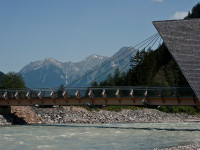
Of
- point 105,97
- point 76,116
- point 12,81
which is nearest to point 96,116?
point 76,116

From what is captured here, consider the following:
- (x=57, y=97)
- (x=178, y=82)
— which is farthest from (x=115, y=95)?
(x=178, y=82)

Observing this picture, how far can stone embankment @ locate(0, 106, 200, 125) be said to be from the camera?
5242 cm

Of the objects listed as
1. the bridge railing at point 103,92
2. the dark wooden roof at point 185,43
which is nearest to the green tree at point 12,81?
the bridge railing at point 103,92

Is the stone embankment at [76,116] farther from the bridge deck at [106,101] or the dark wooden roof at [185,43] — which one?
the dark wooden roof at [185,43]

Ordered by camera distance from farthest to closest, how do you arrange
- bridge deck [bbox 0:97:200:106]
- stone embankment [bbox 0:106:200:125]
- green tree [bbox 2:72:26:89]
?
green tree [bbox 2:72:26:89], stone embankment [bbox 0:106:200:125], bridge deck [bbox 0:97:200:106]

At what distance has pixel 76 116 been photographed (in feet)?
191

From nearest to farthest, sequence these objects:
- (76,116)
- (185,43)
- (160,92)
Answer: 1. (185,43)
2. (160,92)
3. (76,116)

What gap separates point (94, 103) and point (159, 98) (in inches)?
299

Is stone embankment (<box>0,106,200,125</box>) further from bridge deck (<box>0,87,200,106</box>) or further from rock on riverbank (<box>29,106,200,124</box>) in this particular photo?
bridge deck (<box>0,87,200,106</box>)

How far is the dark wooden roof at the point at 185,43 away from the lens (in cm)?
3516

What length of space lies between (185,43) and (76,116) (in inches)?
986

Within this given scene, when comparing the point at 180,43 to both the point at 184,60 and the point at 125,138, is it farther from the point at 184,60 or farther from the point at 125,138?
Answer: the point at 125,138

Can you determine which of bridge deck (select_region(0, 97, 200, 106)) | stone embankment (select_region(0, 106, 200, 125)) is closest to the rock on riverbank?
stone embankment (select_region(0, 106, 200, 125))

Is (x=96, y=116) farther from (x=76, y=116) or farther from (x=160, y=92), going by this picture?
A: (x=160, y=92)
